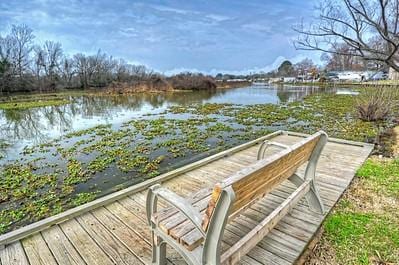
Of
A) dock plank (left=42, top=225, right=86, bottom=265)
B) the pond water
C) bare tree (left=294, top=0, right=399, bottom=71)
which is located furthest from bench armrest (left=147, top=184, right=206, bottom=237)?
bare tree (left=294, top=0, right=399, bottom=71)

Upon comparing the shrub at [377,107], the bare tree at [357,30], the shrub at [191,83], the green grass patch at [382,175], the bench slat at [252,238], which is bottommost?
the green grass patch at [382,175]

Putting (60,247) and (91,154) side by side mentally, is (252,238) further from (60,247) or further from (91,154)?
(91,154)

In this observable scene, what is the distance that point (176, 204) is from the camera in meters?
1.50

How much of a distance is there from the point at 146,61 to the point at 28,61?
23.6 m

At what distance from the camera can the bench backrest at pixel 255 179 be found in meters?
1.33

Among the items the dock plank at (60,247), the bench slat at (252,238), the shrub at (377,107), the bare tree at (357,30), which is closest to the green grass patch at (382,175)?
the bench slat at (252,238)

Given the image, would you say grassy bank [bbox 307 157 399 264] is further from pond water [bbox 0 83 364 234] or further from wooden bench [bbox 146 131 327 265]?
pond water [bbox 0 83 364 234]

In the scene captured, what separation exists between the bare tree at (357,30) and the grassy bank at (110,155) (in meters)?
2.64

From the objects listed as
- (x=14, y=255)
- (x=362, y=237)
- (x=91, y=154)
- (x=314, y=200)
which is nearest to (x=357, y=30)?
(x=314, y=200)

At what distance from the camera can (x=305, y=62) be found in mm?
78562

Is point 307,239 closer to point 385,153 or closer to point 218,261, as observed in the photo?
point 218,261

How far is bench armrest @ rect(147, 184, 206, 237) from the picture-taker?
4.65 feet

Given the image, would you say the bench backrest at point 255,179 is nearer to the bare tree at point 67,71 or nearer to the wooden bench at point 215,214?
the wooden bench at point 215,214

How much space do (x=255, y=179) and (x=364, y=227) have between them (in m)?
1.90
